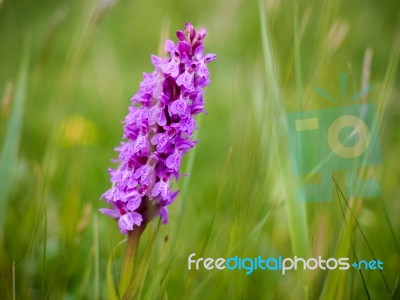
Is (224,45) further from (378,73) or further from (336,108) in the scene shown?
(336,108)

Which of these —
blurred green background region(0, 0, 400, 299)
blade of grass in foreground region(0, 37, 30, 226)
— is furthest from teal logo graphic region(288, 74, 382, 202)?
blade of grass in foreground region(0, 37, 30, 226)

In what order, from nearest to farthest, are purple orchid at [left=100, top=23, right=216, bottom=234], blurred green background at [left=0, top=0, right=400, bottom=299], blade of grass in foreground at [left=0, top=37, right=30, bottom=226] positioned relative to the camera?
purple orchid at [left=100, top=23, right=216, bottom=234] < blurred green background at [left=0, top=0, right=400, bottom=299] < blade of grass in foreground at [left=0, top=37, right=30, bottom=226]

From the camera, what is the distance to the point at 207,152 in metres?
1.33

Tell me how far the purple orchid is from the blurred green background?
2.1 inches

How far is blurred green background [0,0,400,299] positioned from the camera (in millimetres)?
729

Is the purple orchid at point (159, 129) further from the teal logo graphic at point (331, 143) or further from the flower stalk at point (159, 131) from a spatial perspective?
the teal logo graphic at point (331, 143)

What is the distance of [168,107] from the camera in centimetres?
62

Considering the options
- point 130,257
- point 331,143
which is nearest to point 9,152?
point 130,257

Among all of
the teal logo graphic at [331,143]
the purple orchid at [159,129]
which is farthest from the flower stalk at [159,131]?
the teal logo graphic at [331,143]

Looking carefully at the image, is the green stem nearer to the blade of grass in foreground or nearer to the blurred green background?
the blurred green background

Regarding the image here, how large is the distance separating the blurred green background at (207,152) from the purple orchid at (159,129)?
0.05 m

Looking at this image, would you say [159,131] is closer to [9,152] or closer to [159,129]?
[159,129]

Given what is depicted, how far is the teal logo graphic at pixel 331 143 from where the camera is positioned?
0.81m

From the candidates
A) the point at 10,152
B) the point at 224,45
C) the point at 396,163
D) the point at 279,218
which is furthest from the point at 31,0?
the point at 396,163
